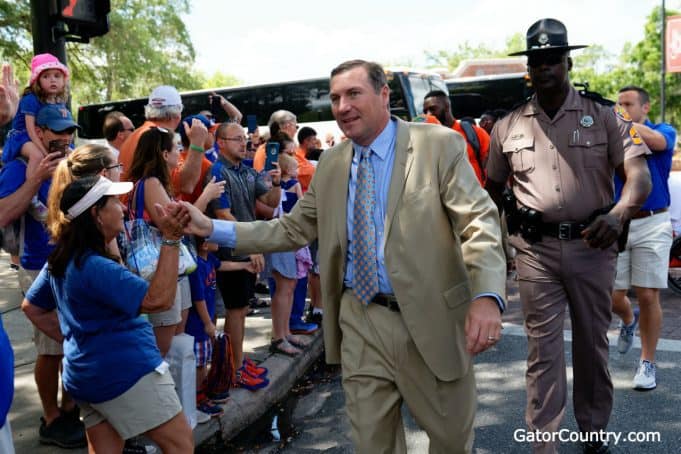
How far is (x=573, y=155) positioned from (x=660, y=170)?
1758 mm

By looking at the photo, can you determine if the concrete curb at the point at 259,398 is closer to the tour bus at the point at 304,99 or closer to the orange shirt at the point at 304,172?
the orange shirt at the point at 304,172

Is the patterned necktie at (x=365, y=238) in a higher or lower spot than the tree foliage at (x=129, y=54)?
lower

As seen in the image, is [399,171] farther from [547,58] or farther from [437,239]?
[547,58]

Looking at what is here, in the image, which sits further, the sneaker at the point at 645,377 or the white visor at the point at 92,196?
the sneaker at the point at 645,377

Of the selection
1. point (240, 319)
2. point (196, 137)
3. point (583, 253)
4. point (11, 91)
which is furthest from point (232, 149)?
point (583, 253)

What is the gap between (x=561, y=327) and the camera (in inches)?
150

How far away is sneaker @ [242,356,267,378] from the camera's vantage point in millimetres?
5000

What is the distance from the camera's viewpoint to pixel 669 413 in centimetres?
441

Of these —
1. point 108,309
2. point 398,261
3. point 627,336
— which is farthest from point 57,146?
point 627,336

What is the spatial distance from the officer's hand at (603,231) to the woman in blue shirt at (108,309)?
2.08 meters

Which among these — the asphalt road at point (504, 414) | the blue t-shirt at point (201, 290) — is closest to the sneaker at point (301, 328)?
the asphalt road at point (504, 414)

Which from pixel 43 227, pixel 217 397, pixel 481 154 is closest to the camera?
pixel 43 227

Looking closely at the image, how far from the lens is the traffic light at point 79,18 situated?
5.45 meters

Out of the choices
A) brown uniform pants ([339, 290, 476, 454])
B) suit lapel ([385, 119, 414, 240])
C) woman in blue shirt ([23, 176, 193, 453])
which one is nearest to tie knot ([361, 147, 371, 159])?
suit lapel ([385, 119, 414, 240])
